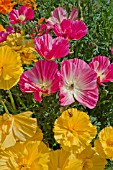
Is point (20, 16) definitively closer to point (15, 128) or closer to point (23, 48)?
point (23, 48)

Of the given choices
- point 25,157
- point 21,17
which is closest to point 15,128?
point 25,157

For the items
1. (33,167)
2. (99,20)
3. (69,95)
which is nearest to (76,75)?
(69,95)

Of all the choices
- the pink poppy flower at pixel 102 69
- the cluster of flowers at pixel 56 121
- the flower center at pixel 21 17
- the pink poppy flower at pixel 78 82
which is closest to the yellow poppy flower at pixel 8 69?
the cluster of flowers at pixel 56 121

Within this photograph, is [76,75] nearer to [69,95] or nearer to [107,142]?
[69,95]

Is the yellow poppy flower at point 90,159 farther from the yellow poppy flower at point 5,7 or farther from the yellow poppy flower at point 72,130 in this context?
the yellow poppy flower at point 5,7

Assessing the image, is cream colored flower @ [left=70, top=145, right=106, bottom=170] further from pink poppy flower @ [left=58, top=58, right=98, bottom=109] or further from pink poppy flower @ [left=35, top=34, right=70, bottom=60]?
pink poppy flower @ [left=35, top=34, right=70, bottom=60]

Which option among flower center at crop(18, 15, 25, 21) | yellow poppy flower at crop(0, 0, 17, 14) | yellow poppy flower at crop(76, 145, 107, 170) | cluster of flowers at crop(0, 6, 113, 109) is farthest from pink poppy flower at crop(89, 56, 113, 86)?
yellow poppy flower at crop(0, 0, 17, 14)
